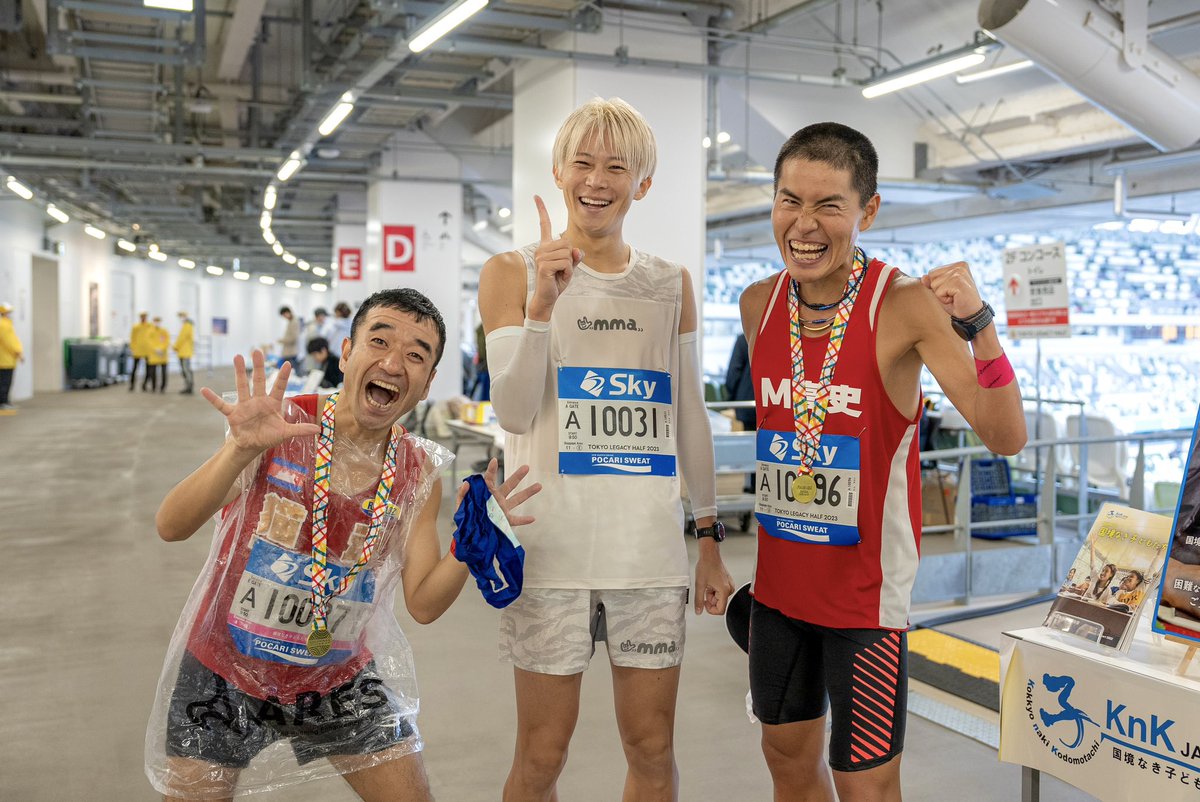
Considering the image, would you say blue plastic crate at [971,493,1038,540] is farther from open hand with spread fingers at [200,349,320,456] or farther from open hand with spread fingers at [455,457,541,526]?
open hand with spread fingers at [200,349,320,456]

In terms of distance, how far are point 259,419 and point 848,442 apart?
1054mm

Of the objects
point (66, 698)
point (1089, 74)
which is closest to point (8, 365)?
point (66, 698)

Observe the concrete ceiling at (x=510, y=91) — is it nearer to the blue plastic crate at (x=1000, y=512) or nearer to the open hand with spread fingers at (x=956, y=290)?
the blue plastic crate at (x=1000, y=512)

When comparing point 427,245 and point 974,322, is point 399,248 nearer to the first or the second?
point 427,245

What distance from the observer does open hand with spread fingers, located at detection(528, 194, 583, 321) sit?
5.84 feet

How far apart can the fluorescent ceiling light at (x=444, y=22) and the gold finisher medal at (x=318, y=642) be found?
536cm

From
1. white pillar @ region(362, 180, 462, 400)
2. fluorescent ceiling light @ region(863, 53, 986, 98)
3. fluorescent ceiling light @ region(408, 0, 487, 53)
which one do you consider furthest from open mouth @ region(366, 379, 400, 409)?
white pillar @ region(362, 180, 462, 400)

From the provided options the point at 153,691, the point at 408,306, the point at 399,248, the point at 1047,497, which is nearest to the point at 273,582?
the point at 408,306

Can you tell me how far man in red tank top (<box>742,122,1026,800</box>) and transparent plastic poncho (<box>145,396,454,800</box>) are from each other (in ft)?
2.46

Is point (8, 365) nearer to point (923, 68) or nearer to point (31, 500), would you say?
point (31, 500)

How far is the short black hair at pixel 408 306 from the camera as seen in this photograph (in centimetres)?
197

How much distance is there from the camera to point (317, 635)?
A: 1.87 metres

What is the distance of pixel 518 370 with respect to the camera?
1.86m

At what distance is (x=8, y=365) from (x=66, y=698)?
46.6 feet
